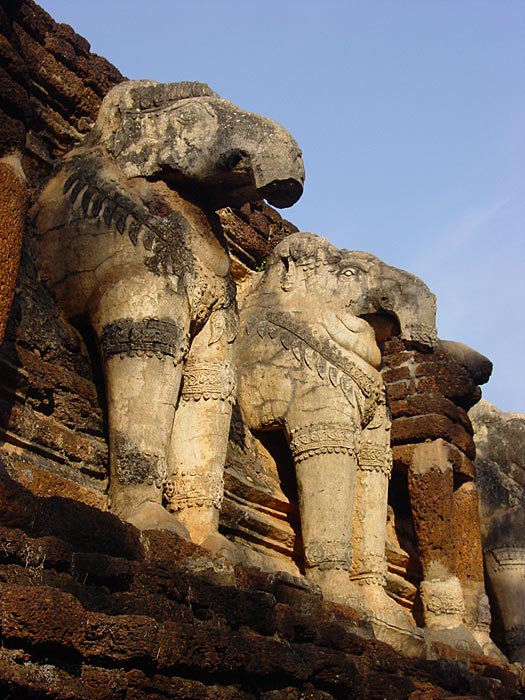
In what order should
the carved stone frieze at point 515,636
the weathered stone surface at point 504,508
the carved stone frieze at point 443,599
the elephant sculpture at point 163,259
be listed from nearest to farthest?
the elephant sculpture at point 163,259, the carved stone frieze at point 443,599, the carved stone frieze at point 515,636, the weathered stone surface at point 504,508

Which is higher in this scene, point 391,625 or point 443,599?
point 443,599

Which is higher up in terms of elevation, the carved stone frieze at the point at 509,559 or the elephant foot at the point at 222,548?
the carved stone frieze at the point at 509,559

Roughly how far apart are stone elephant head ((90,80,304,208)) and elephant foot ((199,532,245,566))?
7.16ft

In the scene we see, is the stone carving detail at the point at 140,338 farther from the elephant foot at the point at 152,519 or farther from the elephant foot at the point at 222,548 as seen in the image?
the elephant foot at the point at 222,548

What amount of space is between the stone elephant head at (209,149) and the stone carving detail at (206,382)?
1132 mm

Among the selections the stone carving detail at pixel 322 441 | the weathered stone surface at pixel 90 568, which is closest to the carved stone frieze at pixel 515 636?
the weathered stone surface at pixel 90 568

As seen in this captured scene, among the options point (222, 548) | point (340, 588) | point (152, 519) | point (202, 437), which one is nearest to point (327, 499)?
point (340, 588)

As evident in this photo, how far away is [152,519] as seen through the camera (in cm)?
630

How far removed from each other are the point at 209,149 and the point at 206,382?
4.77 ft

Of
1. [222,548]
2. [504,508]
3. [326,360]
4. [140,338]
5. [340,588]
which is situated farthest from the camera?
[504,508]

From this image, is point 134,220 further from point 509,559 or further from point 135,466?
point 509,559

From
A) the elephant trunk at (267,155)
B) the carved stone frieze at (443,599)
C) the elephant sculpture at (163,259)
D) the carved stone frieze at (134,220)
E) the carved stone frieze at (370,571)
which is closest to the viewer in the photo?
the elephant sculpture at (163,259)

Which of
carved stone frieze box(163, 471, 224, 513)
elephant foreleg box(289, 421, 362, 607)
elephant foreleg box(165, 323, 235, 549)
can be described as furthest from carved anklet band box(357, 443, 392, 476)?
carved stone frieze box(163, 471, 224, 513)

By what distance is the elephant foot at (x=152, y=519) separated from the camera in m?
6.25
